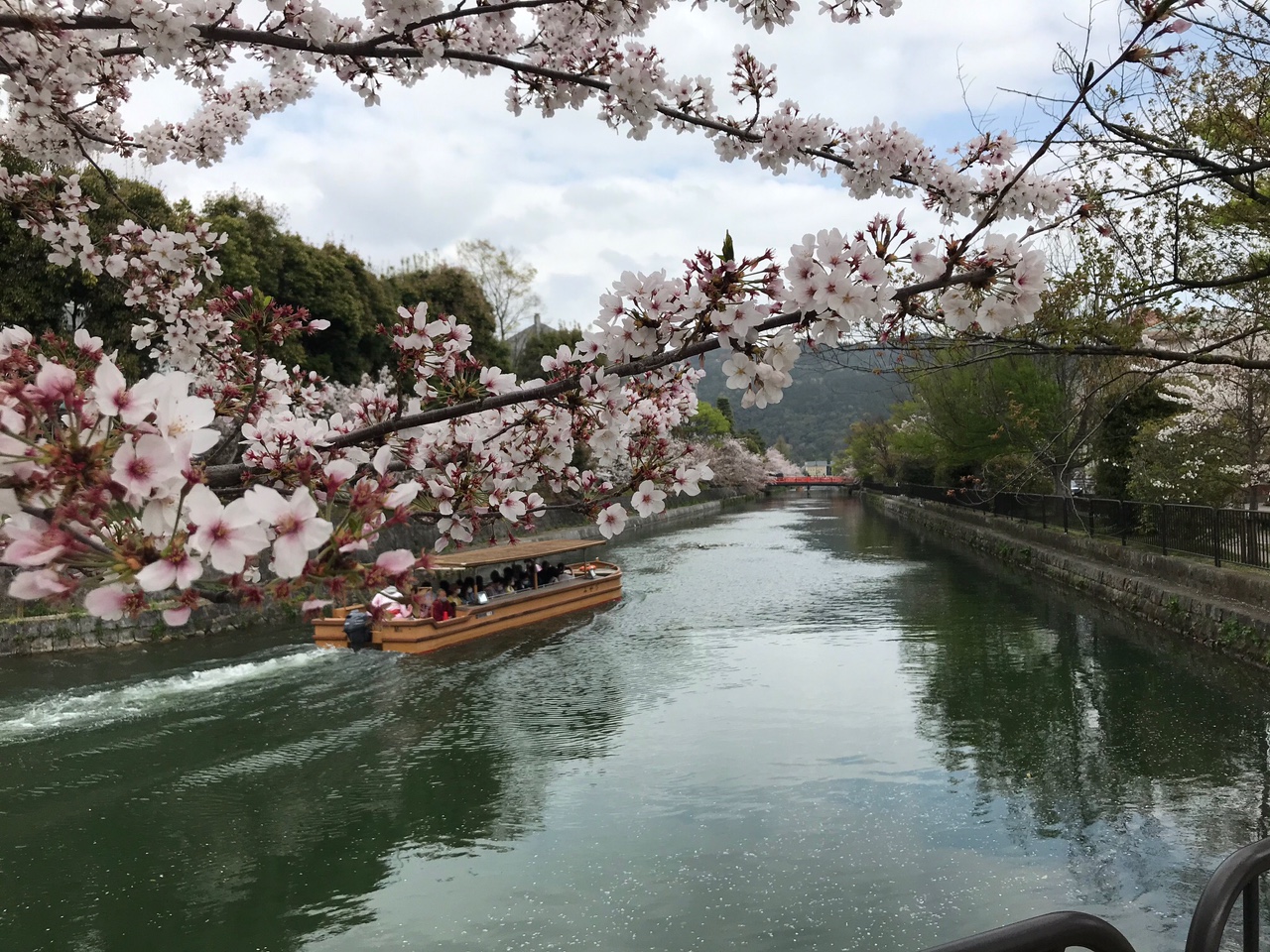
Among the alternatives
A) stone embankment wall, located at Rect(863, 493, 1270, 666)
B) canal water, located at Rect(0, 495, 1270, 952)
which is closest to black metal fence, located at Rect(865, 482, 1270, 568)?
stone embankment wall, located at Rect(863, 493, 1270, 666)

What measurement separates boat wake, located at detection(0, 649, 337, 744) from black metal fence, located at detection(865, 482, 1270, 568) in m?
10.2

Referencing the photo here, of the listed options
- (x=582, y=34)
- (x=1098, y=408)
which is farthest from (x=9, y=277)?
(x=1098, y=408)

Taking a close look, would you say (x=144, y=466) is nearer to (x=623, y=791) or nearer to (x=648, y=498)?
(x=648, y=498)

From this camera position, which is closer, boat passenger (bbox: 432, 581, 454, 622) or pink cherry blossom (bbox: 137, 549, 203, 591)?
pink cherry blossom (bbox: 137, 549, 203, 591)

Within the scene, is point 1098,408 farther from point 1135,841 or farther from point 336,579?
point 336,579

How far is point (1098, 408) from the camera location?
2123cm

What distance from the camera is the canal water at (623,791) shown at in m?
6.13

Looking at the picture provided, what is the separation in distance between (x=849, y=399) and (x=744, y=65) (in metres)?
167

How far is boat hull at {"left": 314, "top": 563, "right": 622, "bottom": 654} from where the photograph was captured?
14.2 metres

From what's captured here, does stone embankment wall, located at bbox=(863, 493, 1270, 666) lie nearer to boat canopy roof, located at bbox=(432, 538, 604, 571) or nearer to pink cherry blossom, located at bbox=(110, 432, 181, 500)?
boat canopy roof, located at bbox=(432, 538, 604, 571)

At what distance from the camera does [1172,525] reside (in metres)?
15.0

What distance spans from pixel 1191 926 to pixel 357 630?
13.2 metres

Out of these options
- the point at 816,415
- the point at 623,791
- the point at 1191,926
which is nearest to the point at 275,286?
the point at 623,791

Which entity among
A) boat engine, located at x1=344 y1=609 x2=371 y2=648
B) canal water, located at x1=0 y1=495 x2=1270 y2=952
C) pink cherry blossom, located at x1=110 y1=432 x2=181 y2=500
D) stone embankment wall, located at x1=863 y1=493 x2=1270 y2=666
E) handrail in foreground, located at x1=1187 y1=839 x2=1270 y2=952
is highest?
pink cherry blossom, located at x1=110 y1=432 x2=181 y2=500
